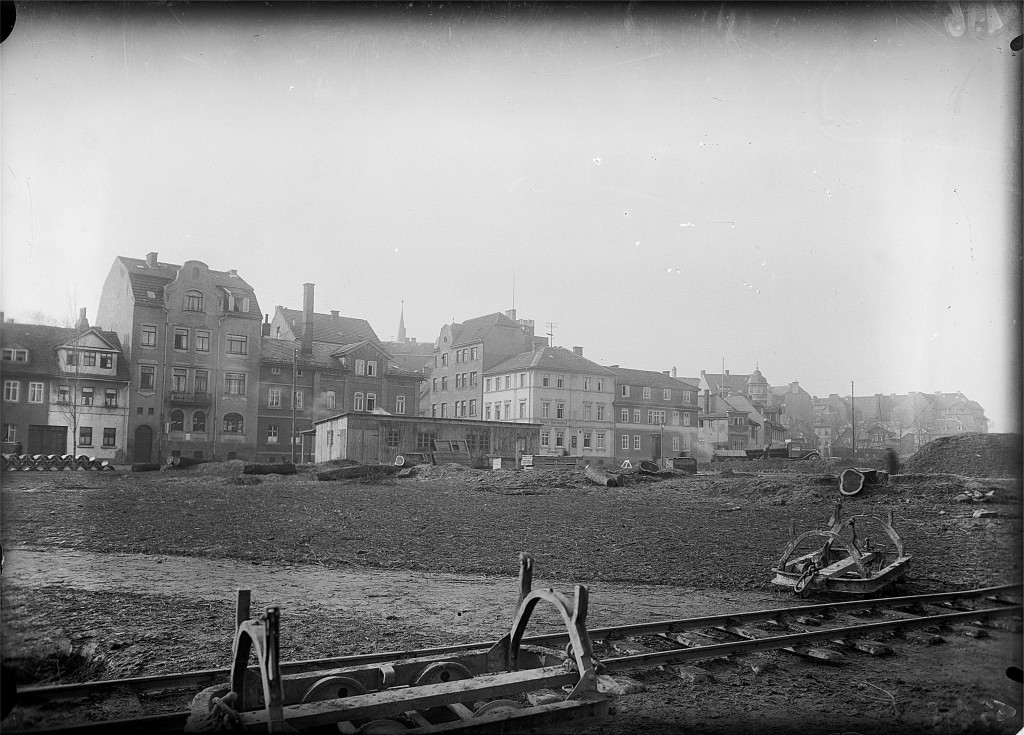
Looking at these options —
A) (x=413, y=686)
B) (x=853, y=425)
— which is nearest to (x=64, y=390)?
(x=413, y=686)

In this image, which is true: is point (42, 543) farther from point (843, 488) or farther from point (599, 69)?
point (843, 488)

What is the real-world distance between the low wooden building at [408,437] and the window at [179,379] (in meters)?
0.84

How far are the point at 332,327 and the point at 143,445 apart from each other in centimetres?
126

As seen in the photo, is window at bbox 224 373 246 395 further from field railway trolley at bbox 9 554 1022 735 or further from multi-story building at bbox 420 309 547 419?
field railway trolley at bbox 9 554 1022 735

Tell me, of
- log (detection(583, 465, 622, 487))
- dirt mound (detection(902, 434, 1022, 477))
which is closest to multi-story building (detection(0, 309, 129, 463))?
log (detection(583, 465, 622, 487))

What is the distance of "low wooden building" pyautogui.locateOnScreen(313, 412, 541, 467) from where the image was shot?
455 centimetres

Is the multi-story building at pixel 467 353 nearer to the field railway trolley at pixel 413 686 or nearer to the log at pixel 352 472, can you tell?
the log at pixel 352 472

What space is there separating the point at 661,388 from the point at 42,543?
3.98 metres

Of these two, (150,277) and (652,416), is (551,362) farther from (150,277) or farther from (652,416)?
(150,277)

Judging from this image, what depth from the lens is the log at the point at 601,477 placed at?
597 cm

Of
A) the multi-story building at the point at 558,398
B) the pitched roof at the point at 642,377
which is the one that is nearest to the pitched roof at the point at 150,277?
the multi-story building at the point at 558,398

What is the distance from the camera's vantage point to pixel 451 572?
4691mm

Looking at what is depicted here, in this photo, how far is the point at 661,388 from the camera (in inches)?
199

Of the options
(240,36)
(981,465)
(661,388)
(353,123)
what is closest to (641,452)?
(661,388)
